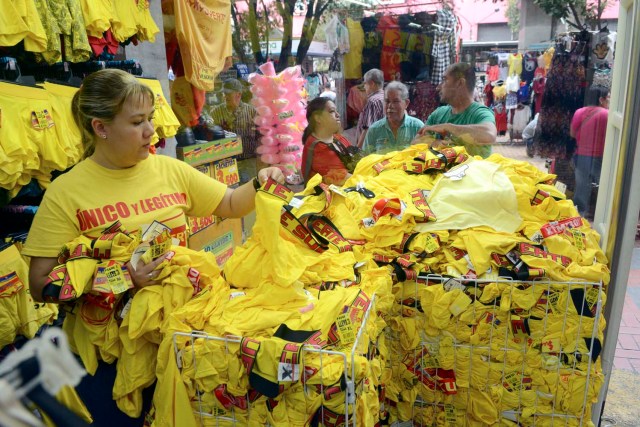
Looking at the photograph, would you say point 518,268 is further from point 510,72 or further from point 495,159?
point 510,72

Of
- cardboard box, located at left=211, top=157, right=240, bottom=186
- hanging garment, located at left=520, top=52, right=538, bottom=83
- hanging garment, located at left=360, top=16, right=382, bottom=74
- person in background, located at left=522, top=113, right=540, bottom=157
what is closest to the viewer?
hanging garment, located at left=360, top=16, right=382, bottom=74

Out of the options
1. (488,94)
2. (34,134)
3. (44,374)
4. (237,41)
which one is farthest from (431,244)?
(237,41)

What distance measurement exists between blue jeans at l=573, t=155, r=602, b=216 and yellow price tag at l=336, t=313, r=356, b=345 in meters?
3.56

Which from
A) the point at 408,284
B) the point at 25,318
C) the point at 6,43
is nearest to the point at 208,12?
the point at 6,43

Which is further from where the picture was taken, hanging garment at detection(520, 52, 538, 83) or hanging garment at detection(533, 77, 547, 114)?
hanging garment at detection(520, 52, 538, 83)

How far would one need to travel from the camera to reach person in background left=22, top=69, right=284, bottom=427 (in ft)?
5.42

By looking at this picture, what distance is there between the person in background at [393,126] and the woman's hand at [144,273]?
7.96ft

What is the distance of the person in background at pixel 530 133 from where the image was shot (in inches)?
180

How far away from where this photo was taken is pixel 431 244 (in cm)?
213

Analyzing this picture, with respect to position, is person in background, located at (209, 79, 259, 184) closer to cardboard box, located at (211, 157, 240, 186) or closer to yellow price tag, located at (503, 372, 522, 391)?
cardboard box, located at (211, 157, 240, 186)

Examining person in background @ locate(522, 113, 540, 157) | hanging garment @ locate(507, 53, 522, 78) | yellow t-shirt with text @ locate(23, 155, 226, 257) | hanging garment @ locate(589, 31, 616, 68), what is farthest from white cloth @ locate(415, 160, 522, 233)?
hanging garment @ locate(507, 53, 522, 78)

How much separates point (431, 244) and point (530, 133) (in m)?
3.21

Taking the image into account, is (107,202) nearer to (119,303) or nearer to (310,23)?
(119,303)

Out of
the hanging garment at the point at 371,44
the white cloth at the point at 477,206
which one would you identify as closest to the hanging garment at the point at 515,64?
the hanging garment at the point at 371,44
